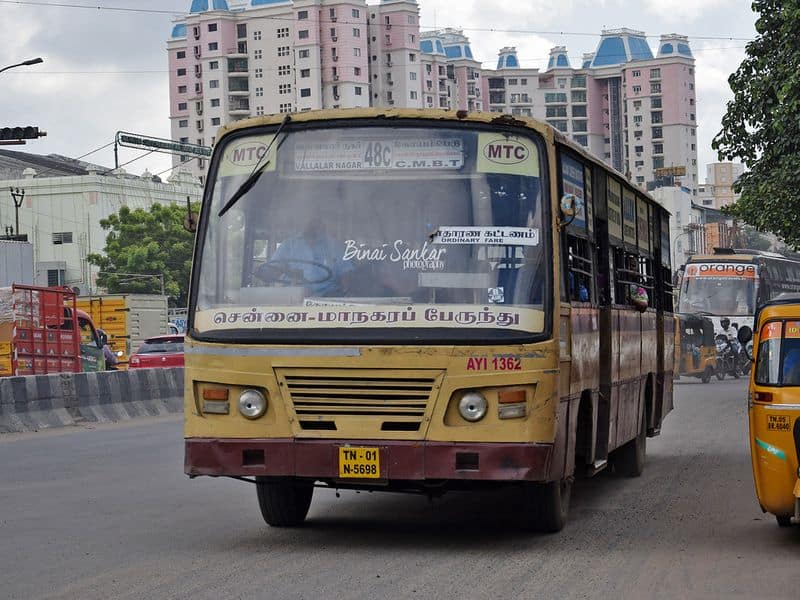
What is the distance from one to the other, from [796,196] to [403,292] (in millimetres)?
19207

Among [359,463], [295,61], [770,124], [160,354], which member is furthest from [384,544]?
[295,61]

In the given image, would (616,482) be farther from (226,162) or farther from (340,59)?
(340,59)

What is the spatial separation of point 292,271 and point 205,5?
16307 centimetres

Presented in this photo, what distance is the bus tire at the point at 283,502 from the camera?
35.2 feet

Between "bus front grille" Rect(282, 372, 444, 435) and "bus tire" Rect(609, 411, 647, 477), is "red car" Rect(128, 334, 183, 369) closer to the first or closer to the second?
"bus tire" Rect(609, 411, 647, 477)

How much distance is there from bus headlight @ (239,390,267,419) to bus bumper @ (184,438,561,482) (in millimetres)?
195

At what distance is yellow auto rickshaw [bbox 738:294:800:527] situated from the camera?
9.54 metres

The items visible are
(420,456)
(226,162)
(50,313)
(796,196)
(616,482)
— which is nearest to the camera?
(420,456)

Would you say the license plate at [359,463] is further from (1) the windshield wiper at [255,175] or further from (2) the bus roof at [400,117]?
(2) the bus roof at [400,117]

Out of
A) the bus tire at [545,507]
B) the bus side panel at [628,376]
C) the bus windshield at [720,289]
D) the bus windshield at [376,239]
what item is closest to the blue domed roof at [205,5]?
the bus windshield at [720,289]

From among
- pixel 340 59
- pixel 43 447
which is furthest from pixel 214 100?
pixel 43 447

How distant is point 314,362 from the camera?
9445 mm

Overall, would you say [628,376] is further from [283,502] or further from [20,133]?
[20,133]

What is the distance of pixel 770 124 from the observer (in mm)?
28047
